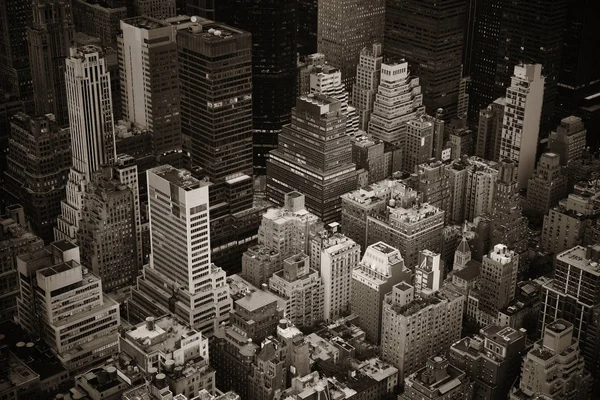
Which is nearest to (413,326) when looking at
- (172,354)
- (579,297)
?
(579,297)

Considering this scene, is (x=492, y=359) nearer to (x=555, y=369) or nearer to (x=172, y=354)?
(x=555, y=369)

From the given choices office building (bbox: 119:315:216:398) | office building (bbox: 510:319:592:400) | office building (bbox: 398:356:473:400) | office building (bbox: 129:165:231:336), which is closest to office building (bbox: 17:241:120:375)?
office building (bbox: 129:165:231:336)

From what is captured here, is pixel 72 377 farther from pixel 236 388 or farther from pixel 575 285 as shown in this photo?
pixel 575 285

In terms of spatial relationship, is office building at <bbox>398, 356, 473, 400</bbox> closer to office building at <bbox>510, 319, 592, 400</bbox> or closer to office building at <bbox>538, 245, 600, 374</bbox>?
office building at <bbox>510, 319, 592, 400</bbox>

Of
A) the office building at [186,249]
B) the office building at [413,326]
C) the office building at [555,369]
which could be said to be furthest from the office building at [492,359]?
the office building at [186,249]

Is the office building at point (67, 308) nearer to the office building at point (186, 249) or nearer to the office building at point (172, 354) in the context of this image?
the office building at point (186, 249)

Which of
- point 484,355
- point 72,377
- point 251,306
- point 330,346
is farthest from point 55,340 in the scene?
point 484,355
